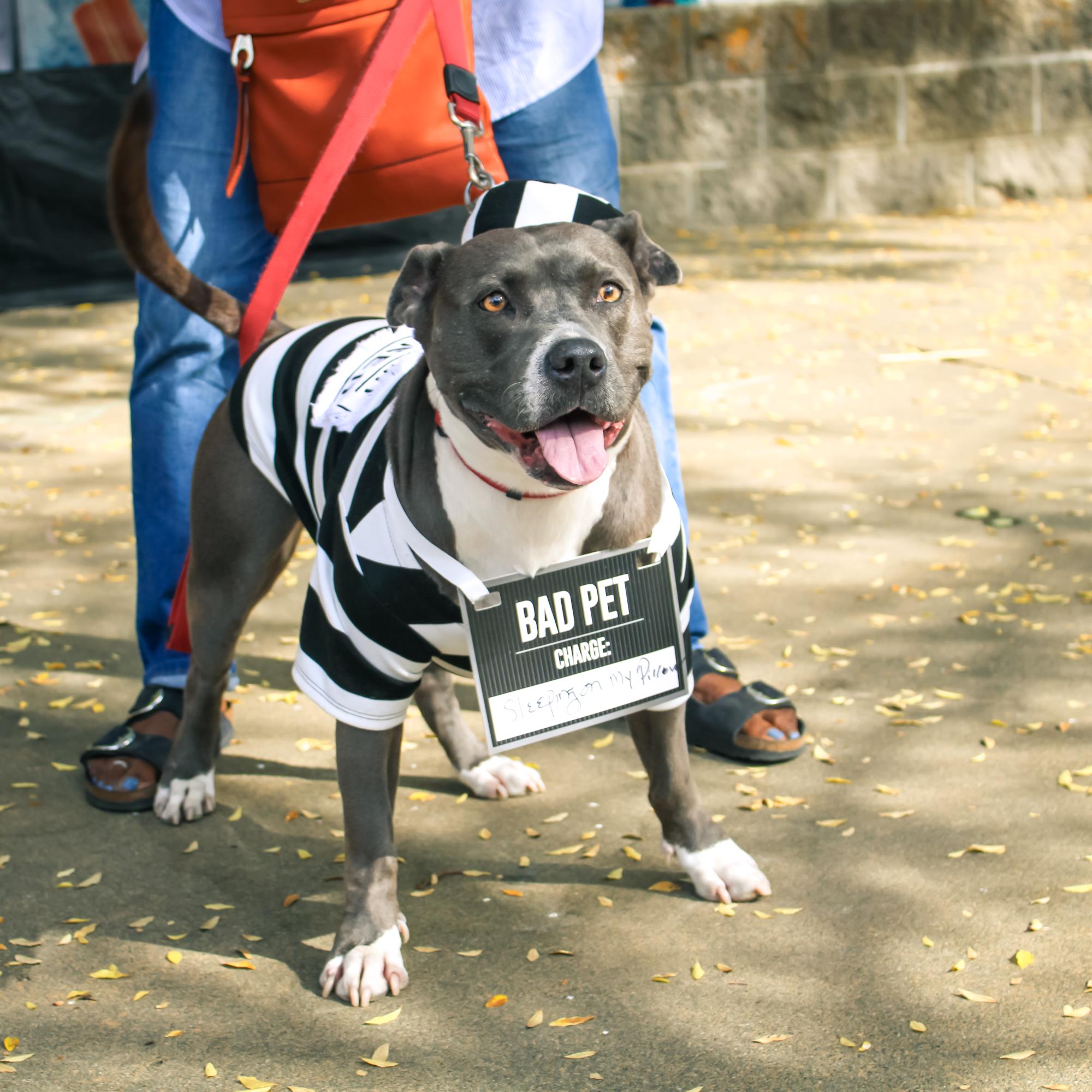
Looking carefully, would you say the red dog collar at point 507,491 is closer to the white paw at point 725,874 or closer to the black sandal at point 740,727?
the white paw at point 725,874

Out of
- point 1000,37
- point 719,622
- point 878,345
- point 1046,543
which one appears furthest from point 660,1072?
point 1000,37

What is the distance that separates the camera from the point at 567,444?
2.27 meters

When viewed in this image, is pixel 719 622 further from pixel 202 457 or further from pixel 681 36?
pixel 681 36

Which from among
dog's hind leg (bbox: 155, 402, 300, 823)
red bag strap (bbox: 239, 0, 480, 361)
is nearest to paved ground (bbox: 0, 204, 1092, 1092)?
dog's hind leg (bbox: 155, 402, 300, 823)

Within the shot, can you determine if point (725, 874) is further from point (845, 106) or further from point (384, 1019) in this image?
point (845, 106)

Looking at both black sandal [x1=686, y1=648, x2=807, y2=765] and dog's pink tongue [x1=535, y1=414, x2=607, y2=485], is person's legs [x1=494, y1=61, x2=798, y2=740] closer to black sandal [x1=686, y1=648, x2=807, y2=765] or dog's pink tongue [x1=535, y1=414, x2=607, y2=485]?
black sandal [x1=686, y1=648, x2=807, y2=765]

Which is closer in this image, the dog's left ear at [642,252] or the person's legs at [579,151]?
the dog's left ear at [642,252]

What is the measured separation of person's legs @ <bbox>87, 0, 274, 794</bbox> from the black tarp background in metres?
5.88

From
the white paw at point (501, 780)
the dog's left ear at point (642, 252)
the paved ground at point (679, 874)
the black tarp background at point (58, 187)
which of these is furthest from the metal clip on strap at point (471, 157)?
the black tarp background at point (58, 187)

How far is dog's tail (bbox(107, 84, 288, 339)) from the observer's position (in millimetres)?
2963

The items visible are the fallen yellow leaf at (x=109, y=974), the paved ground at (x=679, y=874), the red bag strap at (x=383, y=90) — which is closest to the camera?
the paved ground at (x=679, y=874)

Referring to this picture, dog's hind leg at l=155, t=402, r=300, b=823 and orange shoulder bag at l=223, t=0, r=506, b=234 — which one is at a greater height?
orange shoulder bag at l=223, t=0, r=506, b=234

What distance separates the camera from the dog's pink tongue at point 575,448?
7.38 feet

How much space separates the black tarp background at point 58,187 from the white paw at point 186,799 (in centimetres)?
643
